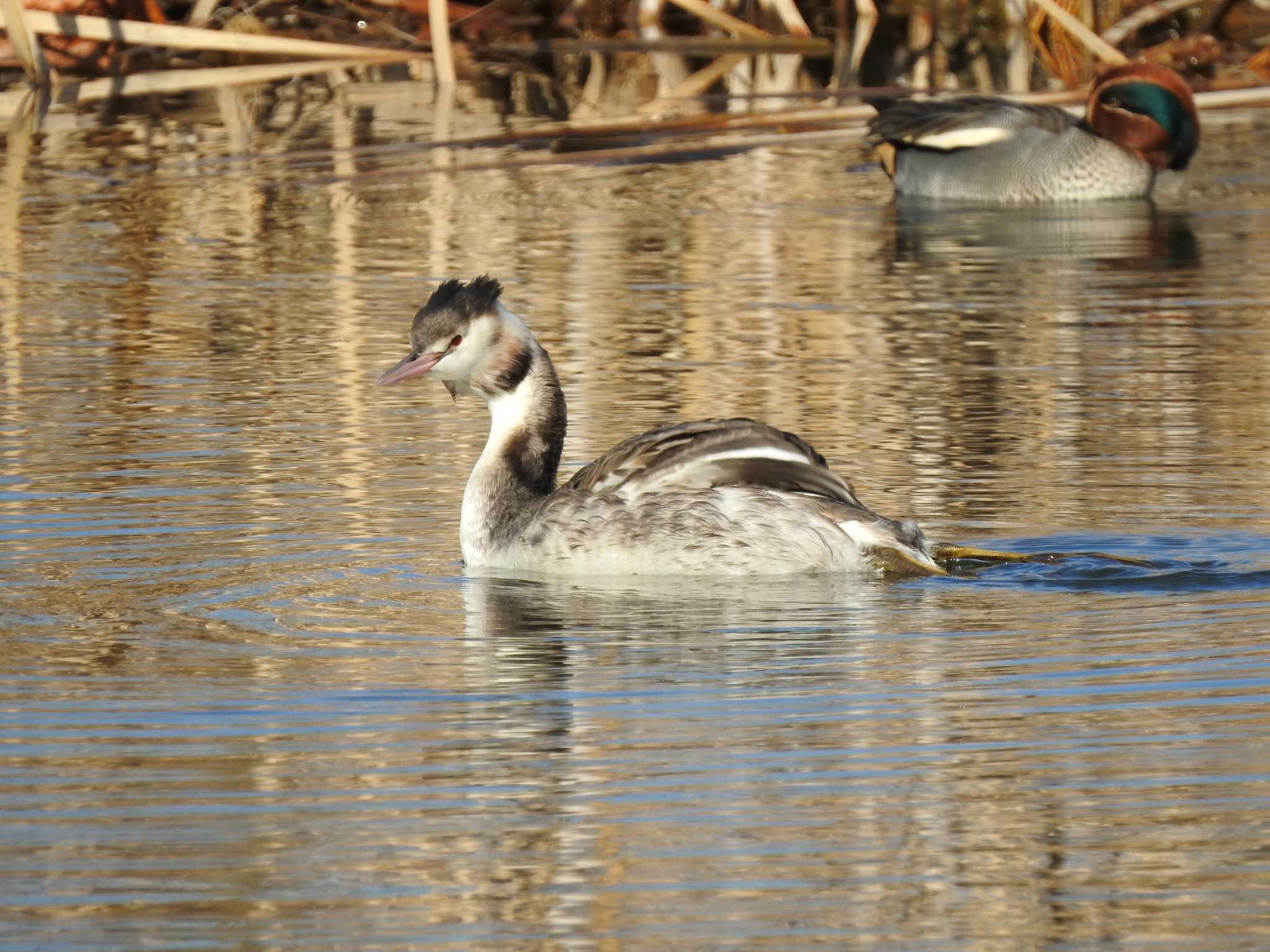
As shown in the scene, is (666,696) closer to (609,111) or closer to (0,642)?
(0,642)

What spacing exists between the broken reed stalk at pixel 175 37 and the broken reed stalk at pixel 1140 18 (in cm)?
650

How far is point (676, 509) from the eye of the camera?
845 cm

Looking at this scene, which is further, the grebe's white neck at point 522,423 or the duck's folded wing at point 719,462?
the grebe's white neck at point 522,423

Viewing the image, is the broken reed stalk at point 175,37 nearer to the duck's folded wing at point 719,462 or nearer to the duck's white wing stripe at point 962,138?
the duck's white wing stripe at point 962,138

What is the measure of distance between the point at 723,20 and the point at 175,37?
230 inches

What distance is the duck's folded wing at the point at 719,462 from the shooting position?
8461 millimetres

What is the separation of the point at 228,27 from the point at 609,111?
18.2 feet

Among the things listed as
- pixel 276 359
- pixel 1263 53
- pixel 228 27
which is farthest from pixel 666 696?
pixel 228 27

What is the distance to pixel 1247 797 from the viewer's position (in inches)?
229

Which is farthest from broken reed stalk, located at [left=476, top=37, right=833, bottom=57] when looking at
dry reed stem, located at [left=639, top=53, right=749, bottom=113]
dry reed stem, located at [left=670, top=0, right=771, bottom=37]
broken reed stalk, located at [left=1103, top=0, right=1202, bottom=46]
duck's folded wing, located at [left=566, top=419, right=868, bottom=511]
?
duck's folded wing, located at [left=566, top=419, right=868, bottom=511]

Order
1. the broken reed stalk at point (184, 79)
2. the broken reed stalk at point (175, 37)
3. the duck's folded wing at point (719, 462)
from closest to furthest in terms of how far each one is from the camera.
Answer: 1. the duck's folded wing at point (719, 462)
2. the broken reed stalk at point (175, 37)
3. the broken reed stalk at point (184, 79)

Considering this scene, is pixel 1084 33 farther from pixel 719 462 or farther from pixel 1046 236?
pixel 719 462

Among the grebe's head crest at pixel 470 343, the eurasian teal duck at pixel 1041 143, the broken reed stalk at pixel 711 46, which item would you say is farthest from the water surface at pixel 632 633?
the broken reed stalk at pixel 711 46

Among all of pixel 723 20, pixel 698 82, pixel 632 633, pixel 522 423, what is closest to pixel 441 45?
pixel 698 82
